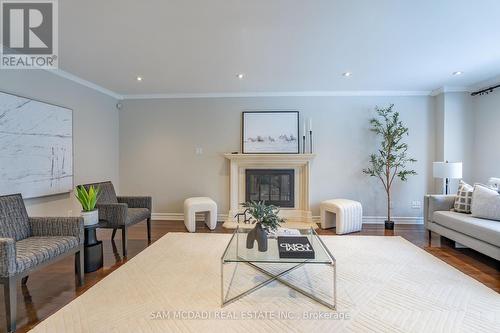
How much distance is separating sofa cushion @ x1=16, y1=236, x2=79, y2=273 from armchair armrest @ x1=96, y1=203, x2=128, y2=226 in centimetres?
78

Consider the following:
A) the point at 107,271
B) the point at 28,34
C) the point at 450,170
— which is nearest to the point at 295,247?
the point at 107,271

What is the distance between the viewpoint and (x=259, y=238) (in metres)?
2.45

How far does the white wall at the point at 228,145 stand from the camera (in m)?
5.09

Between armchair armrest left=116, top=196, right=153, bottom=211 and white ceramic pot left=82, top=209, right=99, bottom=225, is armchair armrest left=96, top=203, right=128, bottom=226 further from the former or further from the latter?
armchair armrest left=116, top=196, right=153, bottom=211

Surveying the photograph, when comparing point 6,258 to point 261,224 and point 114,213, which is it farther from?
point 261,224

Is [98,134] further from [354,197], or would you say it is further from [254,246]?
[354,197]

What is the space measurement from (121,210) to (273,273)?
206 cm

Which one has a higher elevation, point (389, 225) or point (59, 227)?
point (59, 227)

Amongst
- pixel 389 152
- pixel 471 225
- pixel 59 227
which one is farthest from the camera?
pixel 389 152

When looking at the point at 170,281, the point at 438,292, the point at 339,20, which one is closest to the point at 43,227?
the point at 170,281

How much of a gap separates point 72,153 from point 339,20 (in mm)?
4140

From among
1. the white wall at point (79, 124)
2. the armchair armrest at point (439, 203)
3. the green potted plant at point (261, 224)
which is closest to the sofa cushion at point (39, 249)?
the white wall at point (79, 124)

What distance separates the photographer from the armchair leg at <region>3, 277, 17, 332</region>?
1842 millimetres

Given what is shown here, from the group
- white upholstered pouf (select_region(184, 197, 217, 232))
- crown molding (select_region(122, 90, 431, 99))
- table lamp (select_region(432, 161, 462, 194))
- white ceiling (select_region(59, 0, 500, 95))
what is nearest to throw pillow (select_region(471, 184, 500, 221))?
table lamp (select_region(432, 161, 462, 194))
